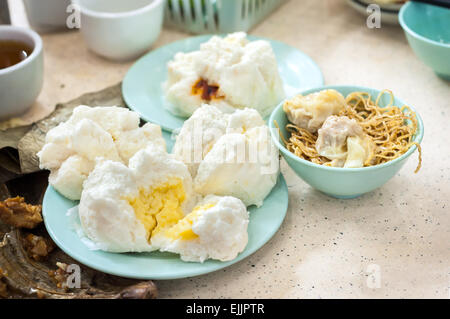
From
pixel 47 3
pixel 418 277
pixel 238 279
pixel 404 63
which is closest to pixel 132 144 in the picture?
pixel 238 279

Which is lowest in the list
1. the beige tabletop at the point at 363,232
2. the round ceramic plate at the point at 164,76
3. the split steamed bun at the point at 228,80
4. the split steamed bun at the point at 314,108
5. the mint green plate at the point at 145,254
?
the beige tabletop at the point at 363,232

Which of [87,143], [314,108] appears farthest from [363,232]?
[87,143]

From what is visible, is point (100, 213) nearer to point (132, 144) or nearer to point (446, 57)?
point (132, 144)

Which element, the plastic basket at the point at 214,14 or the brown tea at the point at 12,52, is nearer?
the brown tea at the point at 12,52

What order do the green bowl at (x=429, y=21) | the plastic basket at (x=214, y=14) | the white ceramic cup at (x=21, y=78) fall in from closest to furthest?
the white ceramic cup at (x=21, y=78), the green bowl at (x=429, y=21), the plastic basket at (x=214, y=14)

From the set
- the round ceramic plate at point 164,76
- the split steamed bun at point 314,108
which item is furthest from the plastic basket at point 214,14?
the split steamed bun at point 314,108

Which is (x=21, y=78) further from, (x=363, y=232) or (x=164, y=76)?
(x=363, y=232)

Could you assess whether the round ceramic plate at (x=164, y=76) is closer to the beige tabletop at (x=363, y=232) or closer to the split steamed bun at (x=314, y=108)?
the beige tabletop at (x=363, y=232)
